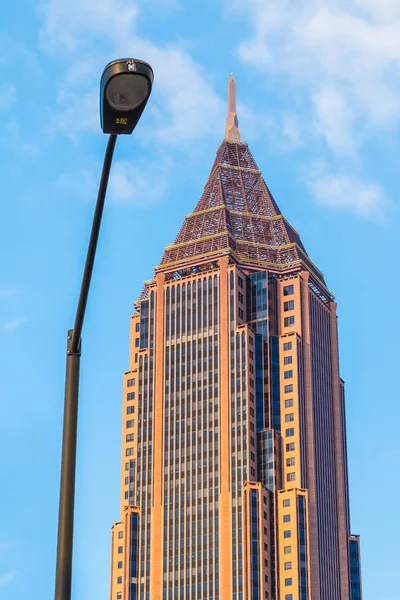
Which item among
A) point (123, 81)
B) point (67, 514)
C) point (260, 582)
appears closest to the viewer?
point (123, 81)

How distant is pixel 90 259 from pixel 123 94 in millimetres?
2893

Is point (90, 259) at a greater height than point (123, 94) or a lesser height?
lesser

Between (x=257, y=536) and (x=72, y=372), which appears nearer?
(x=72, y=372)

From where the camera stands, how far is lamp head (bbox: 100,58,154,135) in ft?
69.1

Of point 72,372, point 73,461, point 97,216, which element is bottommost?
point 73,461

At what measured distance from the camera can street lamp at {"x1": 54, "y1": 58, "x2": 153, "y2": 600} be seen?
21.1 meters

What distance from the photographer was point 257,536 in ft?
655

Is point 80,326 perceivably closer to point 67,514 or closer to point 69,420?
point 69,420

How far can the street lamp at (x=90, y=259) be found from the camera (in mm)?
21125

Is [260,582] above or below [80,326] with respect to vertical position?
above

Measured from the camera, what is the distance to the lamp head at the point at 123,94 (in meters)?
21.1

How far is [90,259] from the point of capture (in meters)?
22.2

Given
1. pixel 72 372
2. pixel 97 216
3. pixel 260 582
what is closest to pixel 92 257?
pixel 97 216

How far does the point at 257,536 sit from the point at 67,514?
18030 cm
